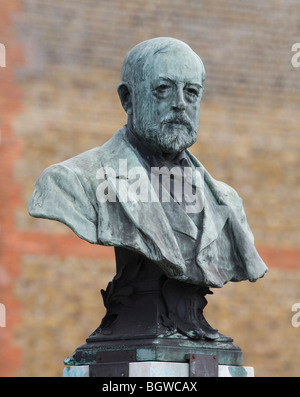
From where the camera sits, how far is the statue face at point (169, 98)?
5879mm

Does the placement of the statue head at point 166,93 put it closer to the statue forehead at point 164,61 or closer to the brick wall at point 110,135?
the statue forehead at point 164,61

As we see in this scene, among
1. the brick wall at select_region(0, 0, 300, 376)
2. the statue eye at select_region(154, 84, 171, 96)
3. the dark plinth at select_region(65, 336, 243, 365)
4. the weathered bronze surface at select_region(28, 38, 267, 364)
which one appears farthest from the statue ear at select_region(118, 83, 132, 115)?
the brick wall at select_region(0, 0, 300, 376)

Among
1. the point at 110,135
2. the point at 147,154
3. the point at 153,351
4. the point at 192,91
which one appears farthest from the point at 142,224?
the point at 110,135

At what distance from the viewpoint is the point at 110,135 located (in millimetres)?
11844

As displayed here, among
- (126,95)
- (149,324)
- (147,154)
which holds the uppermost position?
(126,95)

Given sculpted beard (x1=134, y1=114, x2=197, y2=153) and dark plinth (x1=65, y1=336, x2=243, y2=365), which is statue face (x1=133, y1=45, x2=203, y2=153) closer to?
sculpted beard (x1=134, y1=114, x2=197, y2=153)

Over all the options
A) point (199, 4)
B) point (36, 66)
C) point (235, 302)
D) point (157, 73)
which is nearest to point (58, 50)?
point (36, 66)

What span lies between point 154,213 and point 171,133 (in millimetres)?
447

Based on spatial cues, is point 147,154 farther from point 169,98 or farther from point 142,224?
point 142,224

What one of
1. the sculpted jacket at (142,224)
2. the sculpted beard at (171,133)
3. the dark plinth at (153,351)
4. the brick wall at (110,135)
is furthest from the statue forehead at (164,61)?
the brick wall at (110,135)

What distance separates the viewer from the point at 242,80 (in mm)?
12656

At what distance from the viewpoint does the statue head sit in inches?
232

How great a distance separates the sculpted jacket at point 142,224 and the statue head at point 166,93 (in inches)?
7.4

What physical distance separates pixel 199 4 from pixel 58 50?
5.80ft
